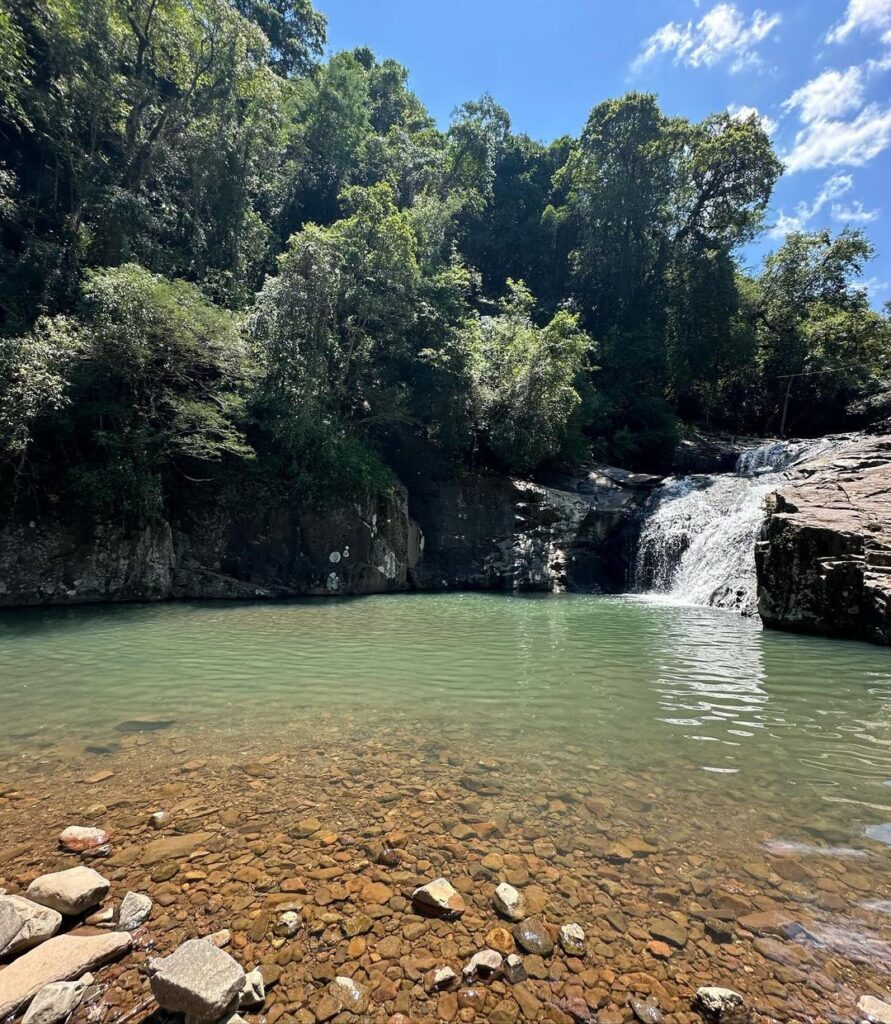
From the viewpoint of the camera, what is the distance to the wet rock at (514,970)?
2111 mm

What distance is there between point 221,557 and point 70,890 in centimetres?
1444

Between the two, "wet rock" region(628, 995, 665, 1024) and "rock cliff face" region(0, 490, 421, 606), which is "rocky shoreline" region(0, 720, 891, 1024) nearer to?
"wet rock" region(628, 995, 665, 1024)

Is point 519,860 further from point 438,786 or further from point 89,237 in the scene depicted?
point 89,237

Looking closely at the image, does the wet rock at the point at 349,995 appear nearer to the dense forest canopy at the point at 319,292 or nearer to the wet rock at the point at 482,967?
the wet rock at the point at 482,967

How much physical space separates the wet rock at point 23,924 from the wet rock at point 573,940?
228 centimetres

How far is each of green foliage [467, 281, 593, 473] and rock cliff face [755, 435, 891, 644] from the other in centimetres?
969

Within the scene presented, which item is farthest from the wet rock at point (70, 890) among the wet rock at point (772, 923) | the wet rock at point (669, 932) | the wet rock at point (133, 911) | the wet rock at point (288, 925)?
the wet rock at point (772, 923)

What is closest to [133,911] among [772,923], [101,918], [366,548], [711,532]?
[101,918]

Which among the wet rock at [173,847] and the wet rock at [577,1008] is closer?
the wet rock at [577,1008]

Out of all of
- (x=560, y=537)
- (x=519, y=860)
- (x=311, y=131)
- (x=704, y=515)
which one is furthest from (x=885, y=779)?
(x=311, y=131)

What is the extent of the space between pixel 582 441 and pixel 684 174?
21.1m

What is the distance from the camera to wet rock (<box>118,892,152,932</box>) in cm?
234

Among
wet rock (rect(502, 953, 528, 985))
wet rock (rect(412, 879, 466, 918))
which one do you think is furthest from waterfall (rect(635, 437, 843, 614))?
wet rock (rect(502, 953, 528, 985))

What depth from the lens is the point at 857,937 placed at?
2.31 m
